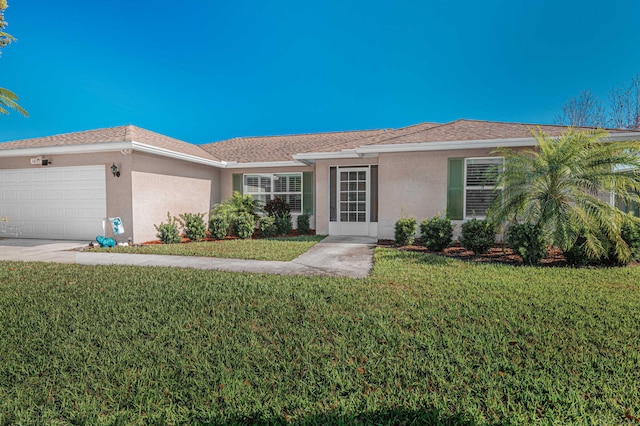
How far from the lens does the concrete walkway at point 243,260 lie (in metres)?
6.65

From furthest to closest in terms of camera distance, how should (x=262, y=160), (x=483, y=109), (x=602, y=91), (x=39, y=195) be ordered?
(x=483, y=109)
(x=602, y=91)
(x=262, y=160)
(x=39, y=195)

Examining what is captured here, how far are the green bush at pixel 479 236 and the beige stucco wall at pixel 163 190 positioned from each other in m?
10.3

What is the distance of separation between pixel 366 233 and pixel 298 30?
11809 millimetres

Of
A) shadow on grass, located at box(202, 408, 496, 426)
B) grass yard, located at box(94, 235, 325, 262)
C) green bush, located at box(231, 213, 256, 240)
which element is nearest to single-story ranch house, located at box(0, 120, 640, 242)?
grass yard, located at box(94, 235, 325, 262)

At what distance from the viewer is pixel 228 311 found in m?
4.23

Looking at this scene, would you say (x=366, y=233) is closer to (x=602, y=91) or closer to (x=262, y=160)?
(x=262, y=160)

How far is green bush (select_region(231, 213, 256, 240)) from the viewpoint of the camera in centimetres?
1180

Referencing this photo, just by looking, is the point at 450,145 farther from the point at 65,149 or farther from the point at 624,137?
the point at 65,149

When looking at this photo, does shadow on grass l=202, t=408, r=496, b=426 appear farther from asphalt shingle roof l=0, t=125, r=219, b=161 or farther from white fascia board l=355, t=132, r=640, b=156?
asphalt shingle roof l=0, t=125, r=219, b=161

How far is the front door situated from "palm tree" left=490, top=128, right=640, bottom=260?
16.8ft

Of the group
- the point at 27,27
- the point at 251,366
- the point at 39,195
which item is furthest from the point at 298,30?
the point at 251,366

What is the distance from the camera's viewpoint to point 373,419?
2348mm

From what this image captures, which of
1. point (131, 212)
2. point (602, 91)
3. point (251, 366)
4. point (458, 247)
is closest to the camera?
point (251, 366)

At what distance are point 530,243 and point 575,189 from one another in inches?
61.2
